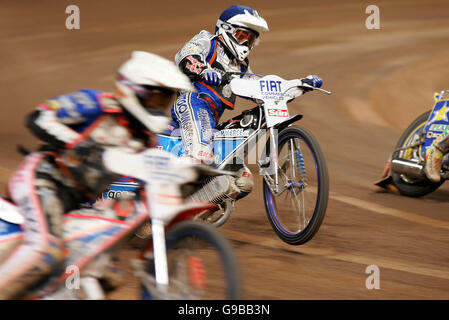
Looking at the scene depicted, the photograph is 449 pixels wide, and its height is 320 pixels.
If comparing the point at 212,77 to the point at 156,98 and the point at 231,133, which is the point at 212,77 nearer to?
the point at 231,133

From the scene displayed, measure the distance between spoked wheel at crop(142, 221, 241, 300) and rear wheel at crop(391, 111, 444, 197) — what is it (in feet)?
17.2

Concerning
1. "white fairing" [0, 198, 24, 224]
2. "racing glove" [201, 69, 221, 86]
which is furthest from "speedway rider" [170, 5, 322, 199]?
"white fairing" [0, 198, 24, 224]

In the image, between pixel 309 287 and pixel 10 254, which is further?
pixel 309 287

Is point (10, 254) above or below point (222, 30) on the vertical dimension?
below

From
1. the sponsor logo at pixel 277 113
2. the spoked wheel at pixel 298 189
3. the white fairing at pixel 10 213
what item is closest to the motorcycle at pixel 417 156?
the spoked wheel at pixel 298 189

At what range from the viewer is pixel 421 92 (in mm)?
16219

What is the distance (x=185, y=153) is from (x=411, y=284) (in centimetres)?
230

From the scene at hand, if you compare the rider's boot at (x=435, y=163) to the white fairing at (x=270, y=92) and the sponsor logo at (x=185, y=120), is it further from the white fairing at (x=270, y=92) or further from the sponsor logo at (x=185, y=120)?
the sponsor logo at (x=185, y=120)

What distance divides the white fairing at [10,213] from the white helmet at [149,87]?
0.86 metres

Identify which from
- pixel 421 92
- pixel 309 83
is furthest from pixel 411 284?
pixel 421 92

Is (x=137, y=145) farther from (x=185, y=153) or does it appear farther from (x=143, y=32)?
(x=143, y=32)

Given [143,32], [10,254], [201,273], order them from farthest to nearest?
[143,32] → [10,254] → [201,273]

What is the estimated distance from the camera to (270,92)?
6277 millimetres

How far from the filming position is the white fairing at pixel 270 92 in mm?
6250
